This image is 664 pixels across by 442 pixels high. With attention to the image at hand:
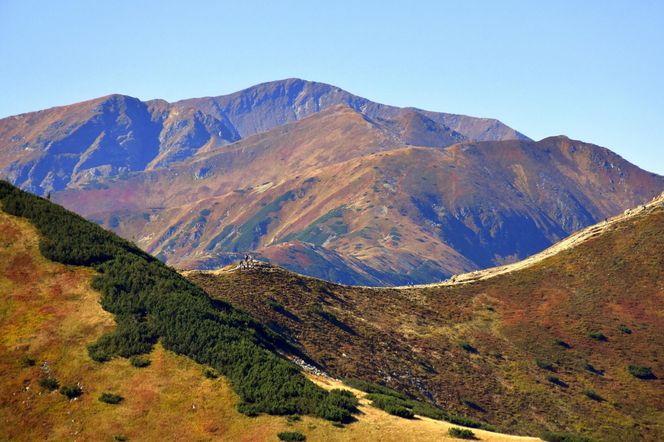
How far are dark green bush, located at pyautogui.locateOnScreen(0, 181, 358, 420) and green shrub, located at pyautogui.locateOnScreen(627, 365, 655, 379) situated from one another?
59.2 m

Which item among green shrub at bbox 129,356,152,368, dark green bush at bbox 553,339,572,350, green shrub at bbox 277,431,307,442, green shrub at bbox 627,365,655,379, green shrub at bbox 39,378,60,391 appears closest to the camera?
green shrub at bbox 277,431,307,442

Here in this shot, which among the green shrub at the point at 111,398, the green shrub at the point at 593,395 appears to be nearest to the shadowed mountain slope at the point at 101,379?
the green shrub at the point at 111,398

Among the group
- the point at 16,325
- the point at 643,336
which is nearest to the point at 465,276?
the point at 643,336

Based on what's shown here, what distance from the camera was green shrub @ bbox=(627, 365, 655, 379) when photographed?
10881cm

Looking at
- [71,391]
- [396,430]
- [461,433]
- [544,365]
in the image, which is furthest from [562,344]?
[71,391]

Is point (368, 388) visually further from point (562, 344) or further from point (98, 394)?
point (562, 344)

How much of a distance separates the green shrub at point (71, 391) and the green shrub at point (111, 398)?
205cm

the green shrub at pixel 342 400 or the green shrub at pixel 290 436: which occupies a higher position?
the green shrub at pixel 342 400

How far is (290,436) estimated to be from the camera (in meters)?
55.6

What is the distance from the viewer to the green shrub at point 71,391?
191 ft

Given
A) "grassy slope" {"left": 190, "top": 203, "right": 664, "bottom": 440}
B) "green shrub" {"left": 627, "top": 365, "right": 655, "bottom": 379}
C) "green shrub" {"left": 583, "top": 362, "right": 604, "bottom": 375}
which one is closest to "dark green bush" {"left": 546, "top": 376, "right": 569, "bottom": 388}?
"grassy slope" {"left": 190, "top": 203, "right": 664, "bottom": 440}

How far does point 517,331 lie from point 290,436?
3094 inches

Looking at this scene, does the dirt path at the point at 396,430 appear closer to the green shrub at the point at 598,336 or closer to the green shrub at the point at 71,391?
the green shrub at the point at 71,391

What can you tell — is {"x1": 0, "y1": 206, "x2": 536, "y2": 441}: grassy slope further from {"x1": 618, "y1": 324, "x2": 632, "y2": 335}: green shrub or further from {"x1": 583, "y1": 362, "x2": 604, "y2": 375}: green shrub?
{"x1": 618, "y1": 324, "x2": 632, "y2": 335}: green shrub
